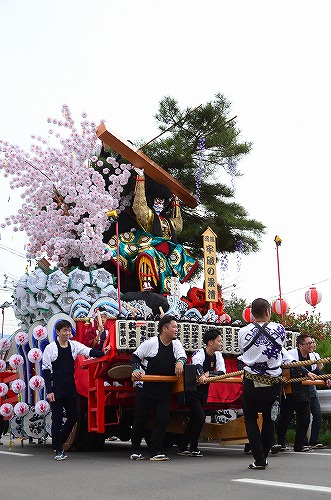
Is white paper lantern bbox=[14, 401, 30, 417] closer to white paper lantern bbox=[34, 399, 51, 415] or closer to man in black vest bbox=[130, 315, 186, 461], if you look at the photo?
white paper lantern bbox=[34, 399, 51, 415]

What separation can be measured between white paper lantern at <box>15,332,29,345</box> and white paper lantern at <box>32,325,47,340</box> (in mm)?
413

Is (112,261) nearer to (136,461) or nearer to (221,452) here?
(221,452)

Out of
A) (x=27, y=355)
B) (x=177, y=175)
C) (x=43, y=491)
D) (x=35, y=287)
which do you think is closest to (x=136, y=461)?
(x=43, y=491)

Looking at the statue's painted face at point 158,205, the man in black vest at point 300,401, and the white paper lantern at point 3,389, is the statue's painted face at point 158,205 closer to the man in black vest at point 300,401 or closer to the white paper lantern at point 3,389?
the white paper lantern at point 3,389

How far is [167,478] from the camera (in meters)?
6.56

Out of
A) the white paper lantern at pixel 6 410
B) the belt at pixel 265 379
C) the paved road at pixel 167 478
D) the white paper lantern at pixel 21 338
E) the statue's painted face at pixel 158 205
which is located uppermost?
the statue's painted face at pixel 158 205

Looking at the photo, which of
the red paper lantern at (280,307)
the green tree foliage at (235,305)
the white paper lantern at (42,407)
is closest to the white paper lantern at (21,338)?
the white paper lantern at (42,407)

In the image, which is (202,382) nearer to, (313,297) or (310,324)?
(313,297)

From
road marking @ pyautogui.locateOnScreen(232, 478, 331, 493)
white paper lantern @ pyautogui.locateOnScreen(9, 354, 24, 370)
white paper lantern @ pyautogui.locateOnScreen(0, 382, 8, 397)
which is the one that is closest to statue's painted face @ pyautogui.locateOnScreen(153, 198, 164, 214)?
white paper lantern @ pyautogui.locateOnScreen(9, 354, 24, 370)

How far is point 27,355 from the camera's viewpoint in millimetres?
10938

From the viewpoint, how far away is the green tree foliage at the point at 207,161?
17.1 meters

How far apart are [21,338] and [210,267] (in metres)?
3.56

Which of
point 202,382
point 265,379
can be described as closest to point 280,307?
point 202,382

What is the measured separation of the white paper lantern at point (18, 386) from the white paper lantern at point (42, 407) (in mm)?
659
